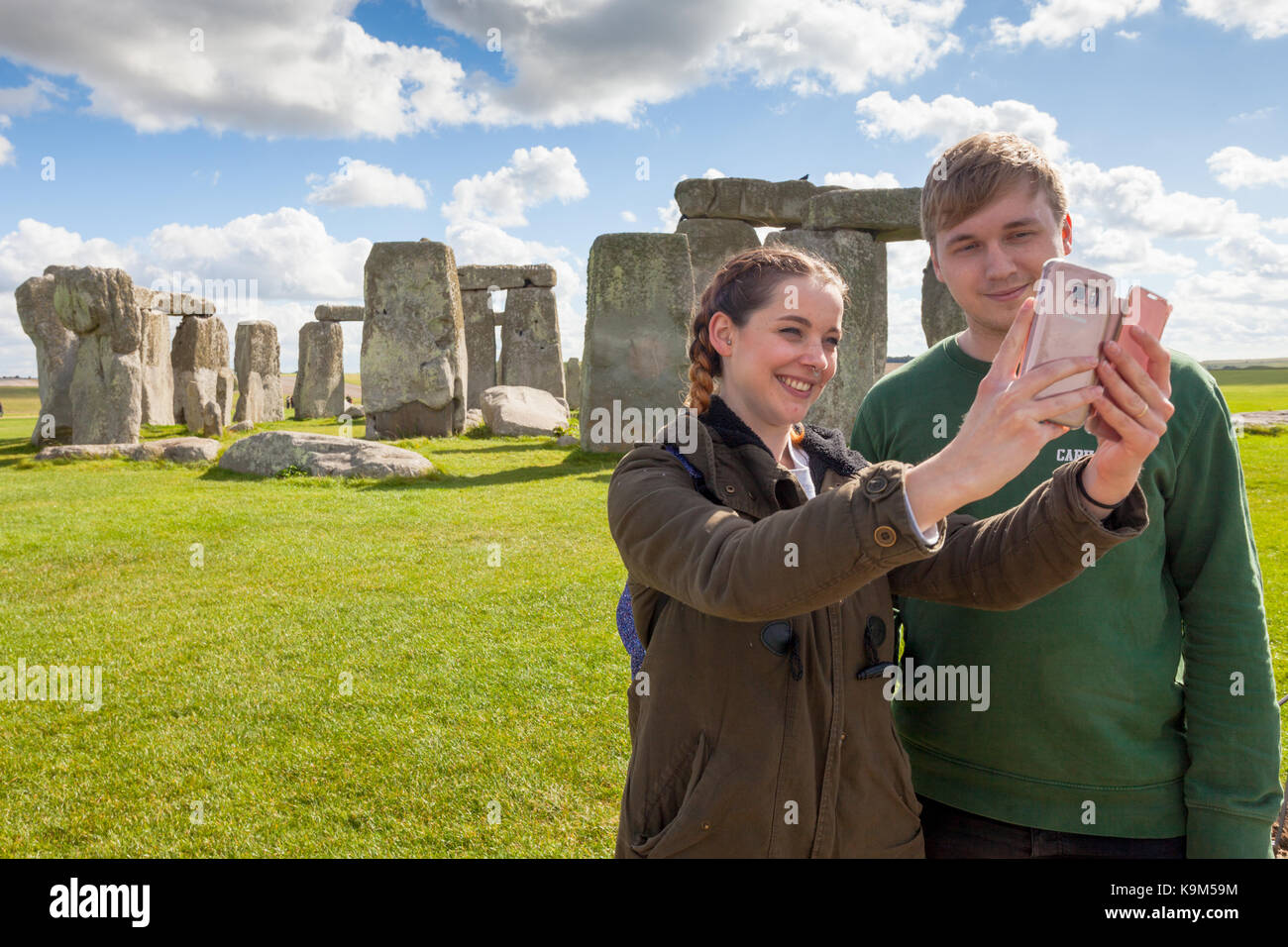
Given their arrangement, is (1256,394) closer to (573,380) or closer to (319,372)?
(573,380)

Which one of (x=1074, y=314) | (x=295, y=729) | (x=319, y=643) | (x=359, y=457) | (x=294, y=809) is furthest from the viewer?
(x=359, y=457)

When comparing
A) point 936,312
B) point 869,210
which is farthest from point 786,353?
point 936,312

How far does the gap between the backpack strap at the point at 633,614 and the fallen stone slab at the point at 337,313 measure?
69.2 feet

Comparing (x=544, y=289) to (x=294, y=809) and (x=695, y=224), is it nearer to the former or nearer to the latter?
(x=695, y=224)

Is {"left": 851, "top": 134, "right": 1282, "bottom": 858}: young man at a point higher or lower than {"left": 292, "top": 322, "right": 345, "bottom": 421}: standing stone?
lower

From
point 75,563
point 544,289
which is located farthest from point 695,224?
point 75,563

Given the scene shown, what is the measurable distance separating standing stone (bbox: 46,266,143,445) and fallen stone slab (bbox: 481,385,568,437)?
4640mm

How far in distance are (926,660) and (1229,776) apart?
0.51 metres

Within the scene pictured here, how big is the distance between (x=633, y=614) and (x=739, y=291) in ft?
1.91

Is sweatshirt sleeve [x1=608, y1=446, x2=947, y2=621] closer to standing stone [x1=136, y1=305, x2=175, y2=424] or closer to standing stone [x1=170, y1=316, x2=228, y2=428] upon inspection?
standing stone [x1=136, y1=305, x2=175, y2=424]

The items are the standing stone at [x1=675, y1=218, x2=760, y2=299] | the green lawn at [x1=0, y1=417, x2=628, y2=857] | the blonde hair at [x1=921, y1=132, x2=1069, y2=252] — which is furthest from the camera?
the standing stone at [x1=675, y1=218, x2=760, y2=299]

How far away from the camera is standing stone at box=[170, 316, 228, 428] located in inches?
646

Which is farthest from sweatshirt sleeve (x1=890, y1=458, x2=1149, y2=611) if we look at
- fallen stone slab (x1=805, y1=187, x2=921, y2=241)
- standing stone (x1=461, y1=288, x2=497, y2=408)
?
standing stone (x1=461, y1=288, x2=497, y2=408)

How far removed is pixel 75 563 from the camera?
5.81 meters
